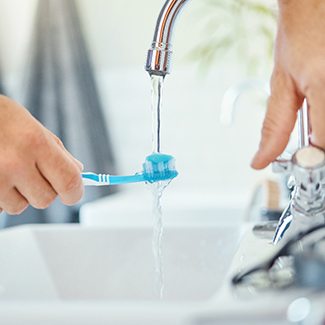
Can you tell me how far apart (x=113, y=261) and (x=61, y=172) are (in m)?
0.22

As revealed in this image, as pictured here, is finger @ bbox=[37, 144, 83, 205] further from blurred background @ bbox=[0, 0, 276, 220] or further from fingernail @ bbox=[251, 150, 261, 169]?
blurred background @ bbox=[0, 0, 276, 220]

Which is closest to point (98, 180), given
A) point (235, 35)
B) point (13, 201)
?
point (13, 201)

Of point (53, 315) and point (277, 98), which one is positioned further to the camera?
Answer: point (277, 98)

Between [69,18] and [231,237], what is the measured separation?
1.54m

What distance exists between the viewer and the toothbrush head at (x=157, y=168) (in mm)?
694

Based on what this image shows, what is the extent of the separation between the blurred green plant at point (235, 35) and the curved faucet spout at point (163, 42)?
1.37 m

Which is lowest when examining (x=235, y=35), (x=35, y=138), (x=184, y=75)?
(x=184, y=75)

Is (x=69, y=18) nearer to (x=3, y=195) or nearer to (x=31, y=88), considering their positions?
(x=31, y=88)

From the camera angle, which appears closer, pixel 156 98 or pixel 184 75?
pixel 156 98

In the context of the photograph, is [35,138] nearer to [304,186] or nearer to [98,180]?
[98,180]

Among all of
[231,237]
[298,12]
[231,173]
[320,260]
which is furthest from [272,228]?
[231,173]

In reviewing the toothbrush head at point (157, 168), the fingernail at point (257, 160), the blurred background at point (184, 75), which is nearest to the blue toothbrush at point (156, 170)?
the toothbrush head at point (157, 168)

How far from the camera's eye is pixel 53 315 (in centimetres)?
39

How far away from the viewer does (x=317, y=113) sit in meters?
0.58
